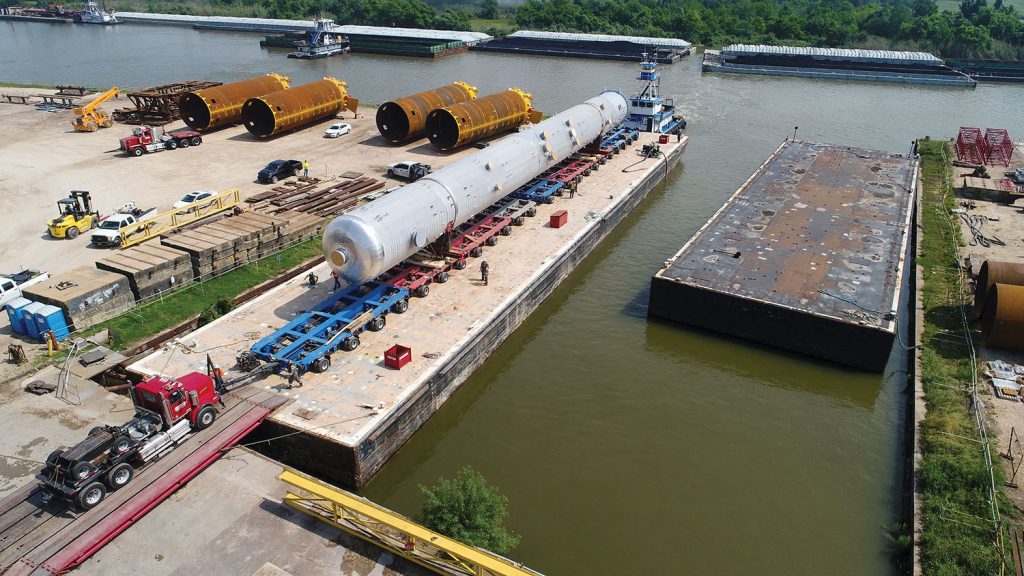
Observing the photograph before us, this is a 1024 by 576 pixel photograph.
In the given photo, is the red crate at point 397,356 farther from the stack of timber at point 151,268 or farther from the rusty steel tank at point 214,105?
the rusty steel tank at point 214,105

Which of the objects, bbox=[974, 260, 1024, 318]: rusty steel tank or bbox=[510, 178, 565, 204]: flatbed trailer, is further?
bbox=[510, 178, 565, 204]: flatbed trailer

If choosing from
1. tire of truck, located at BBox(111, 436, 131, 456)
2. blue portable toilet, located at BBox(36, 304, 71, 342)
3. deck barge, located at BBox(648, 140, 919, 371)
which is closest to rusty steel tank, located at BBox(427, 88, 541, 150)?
deck barge, located at BBox(648, 140, 919, 371)

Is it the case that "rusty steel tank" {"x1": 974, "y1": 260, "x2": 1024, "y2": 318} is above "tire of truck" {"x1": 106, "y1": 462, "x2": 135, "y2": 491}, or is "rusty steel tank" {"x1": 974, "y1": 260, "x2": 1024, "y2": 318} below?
above

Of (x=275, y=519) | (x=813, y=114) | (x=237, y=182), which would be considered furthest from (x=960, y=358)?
(x=813, y=114)

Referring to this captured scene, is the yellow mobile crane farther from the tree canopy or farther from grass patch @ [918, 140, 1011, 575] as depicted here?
grass patch @ [918, 140, 1011, 575]

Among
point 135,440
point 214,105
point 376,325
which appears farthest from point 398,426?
point 214,105

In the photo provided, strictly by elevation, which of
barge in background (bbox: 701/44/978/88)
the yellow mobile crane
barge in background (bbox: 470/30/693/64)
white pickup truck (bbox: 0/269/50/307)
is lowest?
white pickup truck (bbox: 0/269/50/307)

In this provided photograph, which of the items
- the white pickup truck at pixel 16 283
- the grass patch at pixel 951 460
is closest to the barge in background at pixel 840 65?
the grass patch at pixel 951 460

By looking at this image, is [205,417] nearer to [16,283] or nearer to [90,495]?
[90,495]
